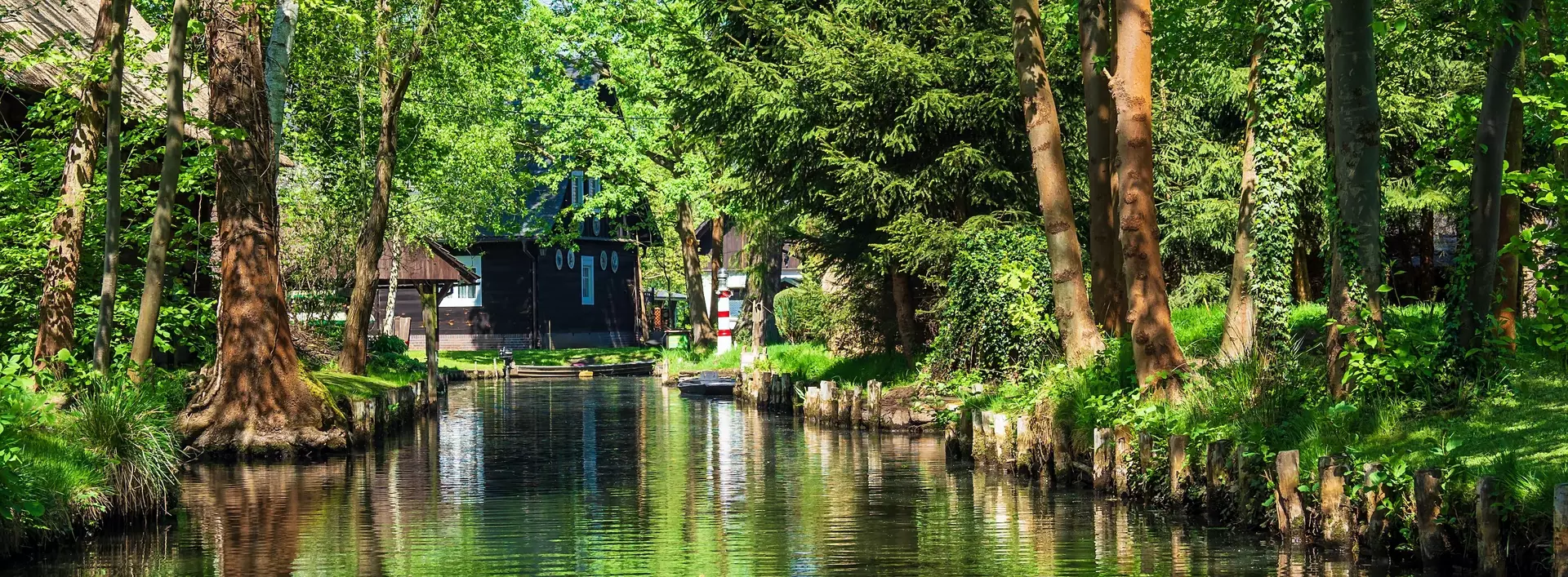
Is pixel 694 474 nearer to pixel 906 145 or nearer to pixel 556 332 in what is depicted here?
pixel 906 145

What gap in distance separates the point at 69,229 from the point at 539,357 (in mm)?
36956

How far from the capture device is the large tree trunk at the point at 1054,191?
20594 mm

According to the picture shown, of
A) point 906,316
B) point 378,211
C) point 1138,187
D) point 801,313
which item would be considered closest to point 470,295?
point 801,313

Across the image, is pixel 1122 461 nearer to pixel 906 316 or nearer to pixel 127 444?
pixel 127 444

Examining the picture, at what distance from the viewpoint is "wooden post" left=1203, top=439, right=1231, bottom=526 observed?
13.9 m

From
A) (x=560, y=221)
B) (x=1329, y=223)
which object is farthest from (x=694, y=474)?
(x=560, y=221)

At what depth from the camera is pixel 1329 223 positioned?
1453 cm

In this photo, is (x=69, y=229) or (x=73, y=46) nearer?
(x=69, y=229)

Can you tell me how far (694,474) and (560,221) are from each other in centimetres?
3932

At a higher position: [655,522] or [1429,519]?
[1429,519]

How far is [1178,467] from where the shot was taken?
1484 centimetres

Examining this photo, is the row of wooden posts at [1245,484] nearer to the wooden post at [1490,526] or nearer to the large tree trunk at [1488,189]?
the wooden post at [1490,526]

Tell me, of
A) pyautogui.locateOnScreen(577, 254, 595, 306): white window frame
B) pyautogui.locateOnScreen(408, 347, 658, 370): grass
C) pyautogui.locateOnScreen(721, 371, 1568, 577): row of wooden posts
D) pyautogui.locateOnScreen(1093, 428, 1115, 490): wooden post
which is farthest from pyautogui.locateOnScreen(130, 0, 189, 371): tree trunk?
pyautogui.locateOnScreen(577, 254, 595, 306): white window frame

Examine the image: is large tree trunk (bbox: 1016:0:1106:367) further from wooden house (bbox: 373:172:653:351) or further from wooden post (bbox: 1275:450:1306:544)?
wooden house (bbox: 373:172:653:351)
